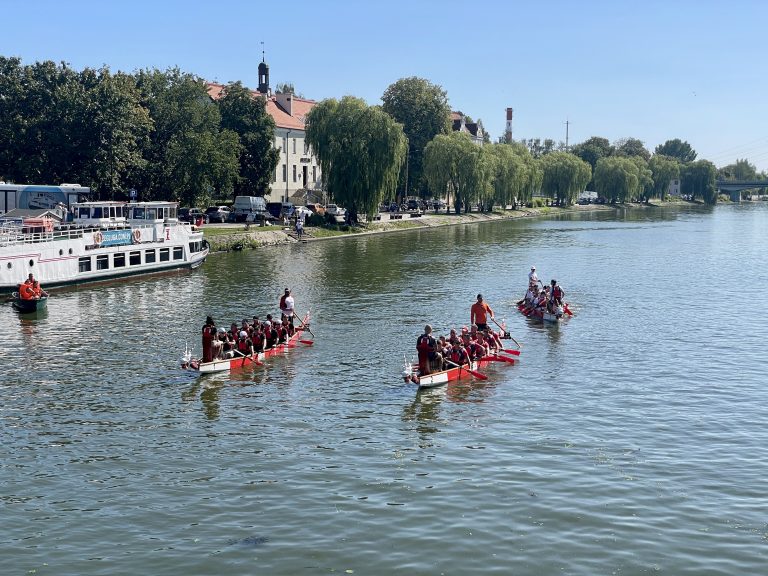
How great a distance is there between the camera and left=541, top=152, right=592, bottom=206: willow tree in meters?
181

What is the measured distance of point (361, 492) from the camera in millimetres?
20516

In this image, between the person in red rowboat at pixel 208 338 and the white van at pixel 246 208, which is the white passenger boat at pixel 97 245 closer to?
the white van at pixel 246 208

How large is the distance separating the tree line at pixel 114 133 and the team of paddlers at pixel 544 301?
46180 mm

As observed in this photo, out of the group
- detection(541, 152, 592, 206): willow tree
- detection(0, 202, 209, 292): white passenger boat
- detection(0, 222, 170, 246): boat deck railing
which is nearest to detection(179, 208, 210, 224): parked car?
detection(0, 202, 209, 292): white passenger boat

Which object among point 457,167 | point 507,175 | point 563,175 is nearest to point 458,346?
point 457,167

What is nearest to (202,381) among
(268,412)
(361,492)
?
(268,412)

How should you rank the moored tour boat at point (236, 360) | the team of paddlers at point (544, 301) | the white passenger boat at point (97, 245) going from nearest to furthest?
the moored tour boat at point (236, 360)
the team of paddlers at point (544, 301)
the white passenger boat at point (97, 245)

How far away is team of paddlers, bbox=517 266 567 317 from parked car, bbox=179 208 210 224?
164ft

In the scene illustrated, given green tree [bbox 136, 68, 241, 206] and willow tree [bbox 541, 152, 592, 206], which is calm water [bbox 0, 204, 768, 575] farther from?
willow tree [bbox 541, 152, 592, 206]

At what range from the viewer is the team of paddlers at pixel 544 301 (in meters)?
45.0

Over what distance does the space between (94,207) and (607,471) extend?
171 feet

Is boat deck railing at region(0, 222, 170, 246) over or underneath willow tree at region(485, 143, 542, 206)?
underneath

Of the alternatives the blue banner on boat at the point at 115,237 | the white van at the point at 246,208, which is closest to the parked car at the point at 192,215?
the white van at the point at 246,208

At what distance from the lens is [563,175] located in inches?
7180
